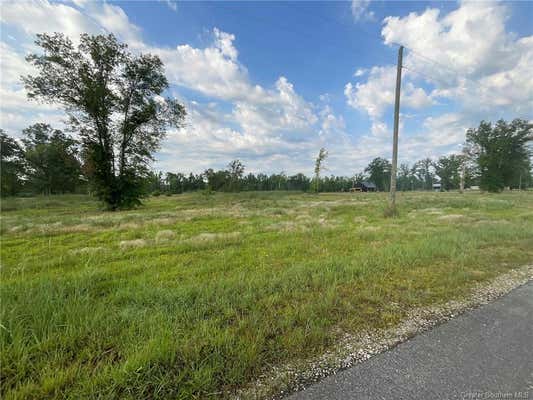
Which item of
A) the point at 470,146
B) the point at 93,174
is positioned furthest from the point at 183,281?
the point at 470,146

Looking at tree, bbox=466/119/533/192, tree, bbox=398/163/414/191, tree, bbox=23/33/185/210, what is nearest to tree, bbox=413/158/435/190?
tree, bbox=398/163/414/191

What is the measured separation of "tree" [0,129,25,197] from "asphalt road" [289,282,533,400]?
50.0 meters

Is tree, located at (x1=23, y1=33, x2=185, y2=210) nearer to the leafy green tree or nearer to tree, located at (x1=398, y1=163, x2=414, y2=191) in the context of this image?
the leafy green tree

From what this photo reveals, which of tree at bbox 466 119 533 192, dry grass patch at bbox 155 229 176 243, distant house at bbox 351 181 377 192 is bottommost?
dry grass patch at bbox 155 229 176 243

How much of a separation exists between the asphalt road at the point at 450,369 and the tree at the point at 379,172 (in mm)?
92634

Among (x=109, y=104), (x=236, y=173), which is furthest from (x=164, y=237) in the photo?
(x=236, y=173)

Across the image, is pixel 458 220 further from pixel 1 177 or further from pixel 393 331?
pixel 1 177

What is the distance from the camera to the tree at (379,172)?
278 feet

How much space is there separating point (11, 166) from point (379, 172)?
103591 mm

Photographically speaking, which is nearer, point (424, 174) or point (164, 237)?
point (164, 237)

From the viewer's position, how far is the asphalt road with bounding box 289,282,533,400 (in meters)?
1.62

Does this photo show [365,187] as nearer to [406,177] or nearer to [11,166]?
[406,177]

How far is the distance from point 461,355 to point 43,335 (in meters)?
4.04

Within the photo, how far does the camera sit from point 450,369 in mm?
1830
